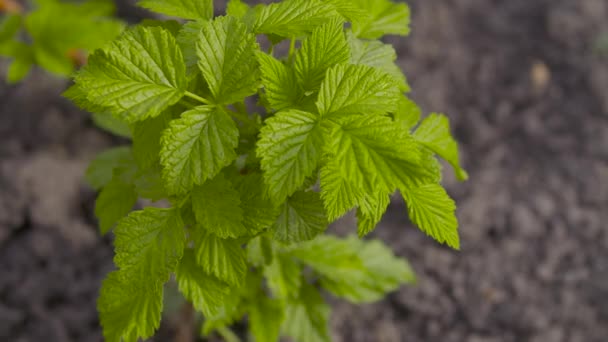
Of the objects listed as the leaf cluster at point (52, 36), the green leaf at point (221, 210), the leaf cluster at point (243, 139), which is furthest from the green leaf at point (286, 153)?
the leaf cluster at point (52, 36)

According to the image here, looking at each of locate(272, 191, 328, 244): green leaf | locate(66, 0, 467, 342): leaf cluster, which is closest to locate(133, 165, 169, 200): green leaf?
locate(66, 0, 467, 342): leaf cluster

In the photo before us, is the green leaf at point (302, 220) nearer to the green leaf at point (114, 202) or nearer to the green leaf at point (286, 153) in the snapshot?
the green leaf at point (286, 153)

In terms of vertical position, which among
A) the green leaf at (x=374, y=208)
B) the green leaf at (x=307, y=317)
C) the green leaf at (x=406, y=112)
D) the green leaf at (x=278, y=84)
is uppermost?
the green leaf at (x=278, y=84)

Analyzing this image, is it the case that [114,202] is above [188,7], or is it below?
below

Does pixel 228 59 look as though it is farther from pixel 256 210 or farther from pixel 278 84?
pixel 256 210

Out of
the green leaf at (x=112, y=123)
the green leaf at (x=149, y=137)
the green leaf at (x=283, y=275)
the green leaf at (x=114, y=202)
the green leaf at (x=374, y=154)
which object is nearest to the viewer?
the green leaf at (x=374, y=154)

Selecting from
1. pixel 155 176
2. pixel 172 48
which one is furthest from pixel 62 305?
pixel 172 48

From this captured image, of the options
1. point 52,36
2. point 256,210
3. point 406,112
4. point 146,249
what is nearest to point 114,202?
point 146,249
